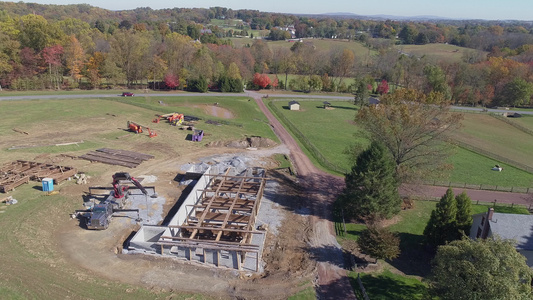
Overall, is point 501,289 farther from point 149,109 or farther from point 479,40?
point 479,40

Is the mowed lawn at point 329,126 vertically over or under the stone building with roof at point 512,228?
under

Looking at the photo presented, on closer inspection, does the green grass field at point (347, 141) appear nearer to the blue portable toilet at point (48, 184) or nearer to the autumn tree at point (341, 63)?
the autumn tree at point (341, 63)

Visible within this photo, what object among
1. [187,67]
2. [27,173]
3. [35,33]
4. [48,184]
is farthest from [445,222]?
[35,33]

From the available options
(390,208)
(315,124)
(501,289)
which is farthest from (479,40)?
(501,289)

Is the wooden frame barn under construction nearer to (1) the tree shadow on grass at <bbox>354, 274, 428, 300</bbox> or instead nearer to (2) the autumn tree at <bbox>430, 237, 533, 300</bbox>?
(1) the tree shadow on grass at <bbox>354, 274, 428, 300</bbox>

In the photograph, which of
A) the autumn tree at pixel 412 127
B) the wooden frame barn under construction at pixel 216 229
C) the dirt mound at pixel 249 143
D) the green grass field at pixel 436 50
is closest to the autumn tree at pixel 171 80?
the dirt mound at pixel 249 143

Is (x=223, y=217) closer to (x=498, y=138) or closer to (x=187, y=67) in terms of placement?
(x=498, y=138)

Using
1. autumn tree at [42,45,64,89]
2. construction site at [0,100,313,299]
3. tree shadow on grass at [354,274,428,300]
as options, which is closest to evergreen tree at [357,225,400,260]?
tree shadow on grass at [354,274,428,300]

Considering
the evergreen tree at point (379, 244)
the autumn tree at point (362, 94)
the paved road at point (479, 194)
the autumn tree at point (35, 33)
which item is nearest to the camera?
the evergreen tree at point (379, 244)
